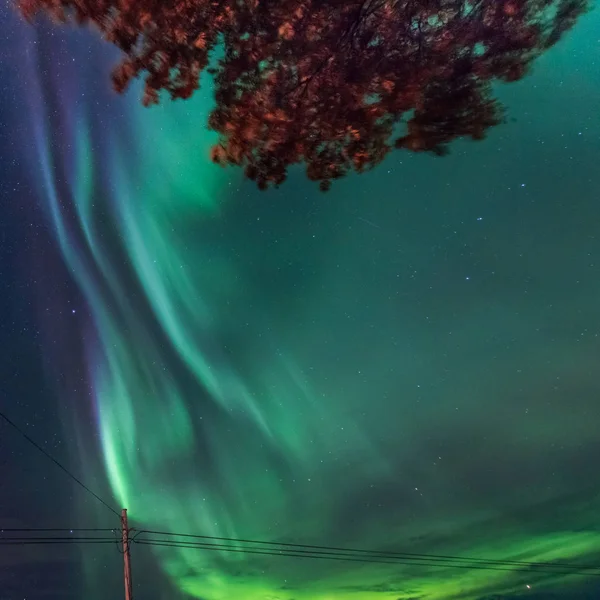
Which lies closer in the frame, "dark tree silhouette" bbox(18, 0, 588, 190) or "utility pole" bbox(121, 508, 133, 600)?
"dark tree silhouette" bbox(18, 0, 588, 190)

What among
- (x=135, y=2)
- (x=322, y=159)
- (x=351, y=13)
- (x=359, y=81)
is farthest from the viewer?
(x=322, y=159)

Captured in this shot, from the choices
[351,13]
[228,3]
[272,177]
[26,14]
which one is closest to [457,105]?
[351,13]

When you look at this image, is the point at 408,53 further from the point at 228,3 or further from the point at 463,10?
the point at 228,3

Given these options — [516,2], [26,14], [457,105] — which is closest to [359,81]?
[457,105]

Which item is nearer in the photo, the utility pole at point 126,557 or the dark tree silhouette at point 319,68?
the dark tree silhouette at point 319,68

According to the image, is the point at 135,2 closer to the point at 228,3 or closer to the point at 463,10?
the point at 228,3

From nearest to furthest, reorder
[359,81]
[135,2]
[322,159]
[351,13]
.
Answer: [135,2]
[351,13]
[359,81]
[322,159]

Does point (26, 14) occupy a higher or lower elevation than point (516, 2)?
higher

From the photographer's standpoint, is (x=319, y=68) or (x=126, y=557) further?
(x=126, y=557)

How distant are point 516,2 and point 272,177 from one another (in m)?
4.84

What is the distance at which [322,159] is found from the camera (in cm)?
1097

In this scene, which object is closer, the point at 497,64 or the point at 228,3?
the point at 228,3

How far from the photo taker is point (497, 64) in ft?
33.3

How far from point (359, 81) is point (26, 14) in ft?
16.7
